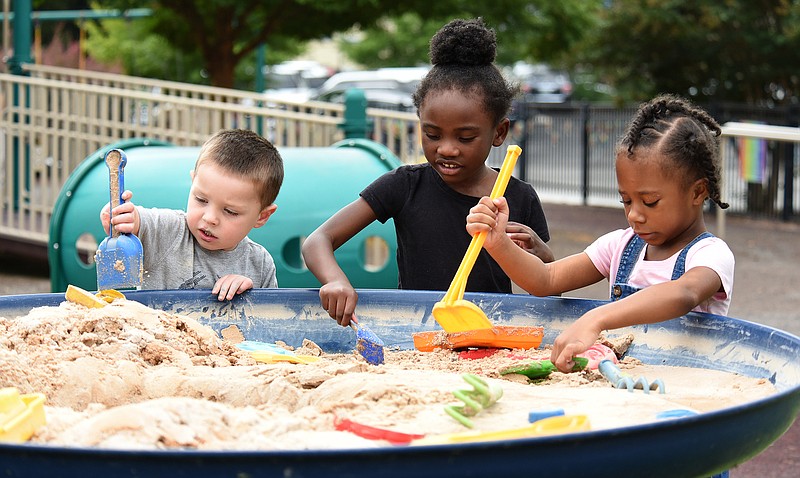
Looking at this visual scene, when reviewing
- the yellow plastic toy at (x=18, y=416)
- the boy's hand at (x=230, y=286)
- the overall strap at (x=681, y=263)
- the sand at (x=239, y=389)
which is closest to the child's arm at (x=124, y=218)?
the boy's hand at (x=230, y=286)

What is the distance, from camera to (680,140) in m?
2.44

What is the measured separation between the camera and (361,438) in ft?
5.38

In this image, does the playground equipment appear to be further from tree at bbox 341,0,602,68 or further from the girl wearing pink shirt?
tree at bbox 341,0,602,68

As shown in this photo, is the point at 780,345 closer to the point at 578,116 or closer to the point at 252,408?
the point at 252,408

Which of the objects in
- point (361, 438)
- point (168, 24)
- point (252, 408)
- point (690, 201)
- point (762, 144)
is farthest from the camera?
point (168, 24)

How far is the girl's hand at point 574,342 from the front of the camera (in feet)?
6.95

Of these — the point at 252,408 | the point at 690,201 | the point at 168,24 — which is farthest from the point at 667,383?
the point at 168,24

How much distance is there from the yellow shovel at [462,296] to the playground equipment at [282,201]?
209cm

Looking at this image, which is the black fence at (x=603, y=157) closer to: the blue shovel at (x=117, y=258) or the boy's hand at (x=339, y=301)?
the boy's hand at (x=339, y=301)

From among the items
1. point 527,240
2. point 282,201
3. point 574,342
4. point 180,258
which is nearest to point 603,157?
point 282,201

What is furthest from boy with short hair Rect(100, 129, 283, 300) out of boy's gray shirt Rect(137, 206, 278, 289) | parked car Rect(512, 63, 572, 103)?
parked car Rect(512, 63, 572, 103)

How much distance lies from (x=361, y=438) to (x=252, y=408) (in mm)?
225

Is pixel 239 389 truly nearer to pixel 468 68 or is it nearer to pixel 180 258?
pixel 180 258

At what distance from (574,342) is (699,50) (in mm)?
10690
